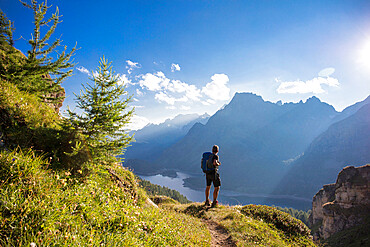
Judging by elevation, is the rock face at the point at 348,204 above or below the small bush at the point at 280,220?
below

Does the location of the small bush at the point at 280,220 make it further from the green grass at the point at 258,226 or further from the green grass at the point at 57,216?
the green grass at the point at 57,216

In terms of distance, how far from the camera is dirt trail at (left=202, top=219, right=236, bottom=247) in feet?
24.3

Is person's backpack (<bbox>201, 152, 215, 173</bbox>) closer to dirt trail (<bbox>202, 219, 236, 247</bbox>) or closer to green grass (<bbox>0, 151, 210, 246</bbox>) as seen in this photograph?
dirt trail (<bbox>202, 219, 236, 247</bbox>)

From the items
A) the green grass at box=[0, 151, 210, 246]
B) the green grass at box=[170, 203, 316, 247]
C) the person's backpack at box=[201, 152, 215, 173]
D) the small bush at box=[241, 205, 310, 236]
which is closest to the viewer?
the green grass at box=[0, 151, 210, 246]

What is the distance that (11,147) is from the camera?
4.91 m

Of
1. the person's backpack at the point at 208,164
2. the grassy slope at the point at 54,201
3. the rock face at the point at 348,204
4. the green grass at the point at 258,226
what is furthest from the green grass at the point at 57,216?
the rock face at the point at 348,204

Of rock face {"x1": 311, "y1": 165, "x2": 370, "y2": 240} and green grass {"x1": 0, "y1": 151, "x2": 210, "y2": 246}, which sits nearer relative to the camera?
green grass {"x1": 0, "y1": 151, "x2": 210, "y2": 246}

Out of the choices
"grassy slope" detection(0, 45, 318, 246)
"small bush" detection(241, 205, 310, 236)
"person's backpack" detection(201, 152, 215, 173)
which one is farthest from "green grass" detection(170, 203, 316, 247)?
"person's backpack" detection(201, 152, 215, 173)

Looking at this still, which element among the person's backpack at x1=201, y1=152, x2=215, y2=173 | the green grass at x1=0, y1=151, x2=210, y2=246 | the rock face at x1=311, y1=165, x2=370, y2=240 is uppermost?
the person's backpack at x1=201, y1=152, x2=215, y2=173

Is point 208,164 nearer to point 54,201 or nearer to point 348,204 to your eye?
point 54,201

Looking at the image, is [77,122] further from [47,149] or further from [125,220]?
[125,220]

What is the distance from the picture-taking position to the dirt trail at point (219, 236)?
291 inches

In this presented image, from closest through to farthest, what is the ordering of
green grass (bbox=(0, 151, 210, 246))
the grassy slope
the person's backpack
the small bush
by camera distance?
green grass (bbox=(0, 151, 210, 246)), the grassy slope, the small bush, the person's backpack

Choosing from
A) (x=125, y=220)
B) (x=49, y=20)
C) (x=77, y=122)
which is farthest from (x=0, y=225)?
(x=49, y=20)
